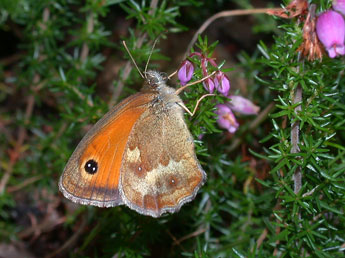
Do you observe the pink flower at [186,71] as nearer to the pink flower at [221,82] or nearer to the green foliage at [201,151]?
the green foliage at [201,151]

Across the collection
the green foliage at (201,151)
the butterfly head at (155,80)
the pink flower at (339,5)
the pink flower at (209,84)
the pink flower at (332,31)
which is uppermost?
the pink flower at (339,5)

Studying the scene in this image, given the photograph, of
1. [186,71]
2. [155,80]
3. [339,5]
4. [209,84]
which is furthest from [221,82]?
[339,5]

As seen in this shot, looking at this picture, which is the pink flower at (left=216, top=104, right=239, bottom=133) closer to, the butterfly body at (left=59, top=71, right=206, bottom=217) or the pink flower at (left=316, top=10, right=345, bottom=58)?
the butterfly body at (left=59, top=71, right=206, bottom=217)

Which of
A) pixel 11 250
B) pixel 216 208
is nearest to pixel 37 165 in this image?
pixel 11 250

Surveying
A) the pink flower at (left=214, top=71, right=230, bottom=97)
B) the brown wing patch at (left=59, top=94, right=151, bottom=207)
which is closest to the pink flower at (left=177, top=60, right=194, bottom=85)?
the pink flower at (left=214, top=71, right=230, bottom=97)

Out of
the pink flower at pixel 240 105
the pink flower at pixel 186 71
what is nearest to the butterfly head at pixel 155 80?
the pink flower at pixel 186 71

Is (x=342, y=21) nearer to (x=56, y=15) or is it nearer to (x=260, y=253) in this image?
(x=260, y=253)
